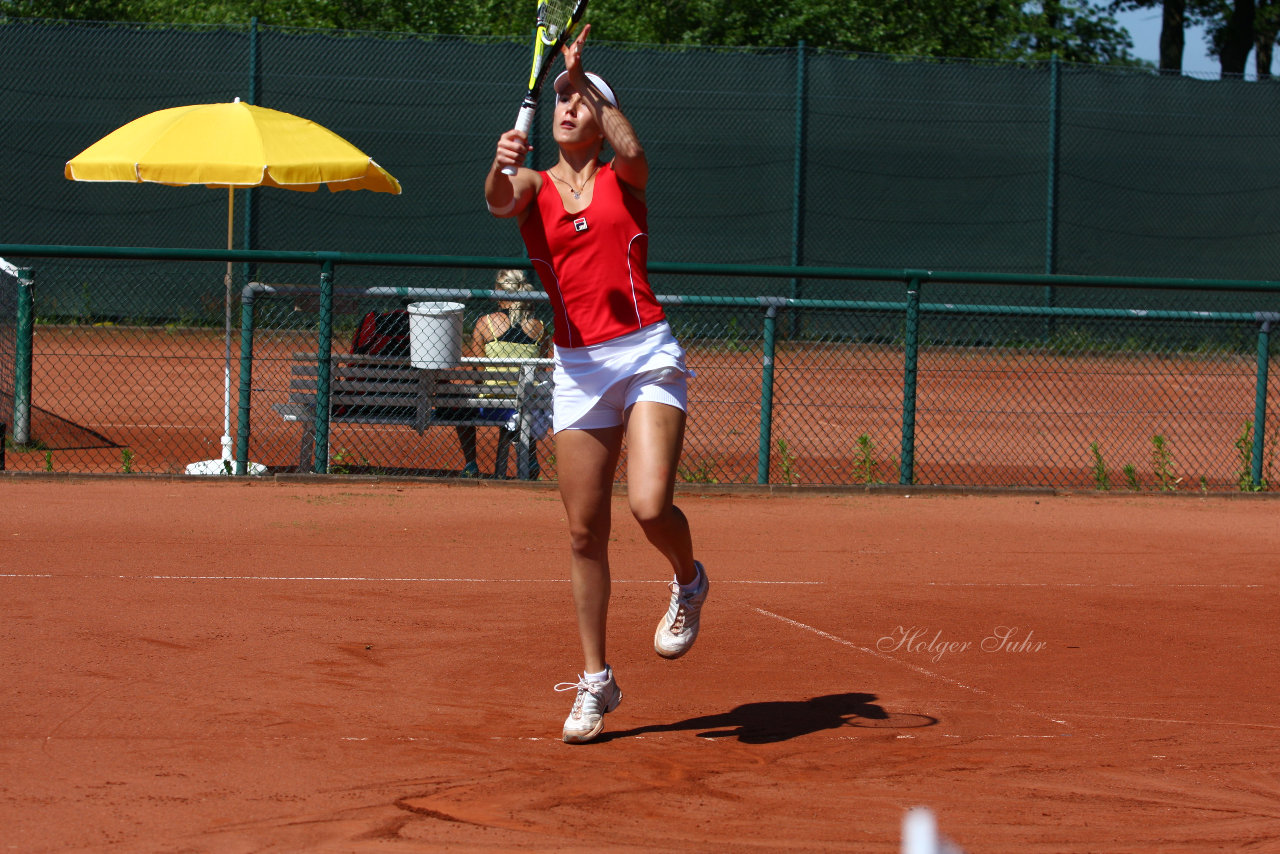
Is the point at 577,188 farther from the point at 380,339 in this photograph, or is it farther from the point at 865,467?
the point at 865,467

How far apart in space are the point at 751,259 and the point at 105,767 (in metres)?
15.3

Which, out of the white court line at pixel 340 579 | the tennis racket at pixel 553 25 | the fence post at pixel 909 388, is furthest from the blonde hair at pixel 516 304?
the tennis racket at pixel 553 25

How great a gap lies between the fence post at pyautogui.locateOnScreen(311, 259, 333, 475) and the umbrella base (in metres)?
0.47

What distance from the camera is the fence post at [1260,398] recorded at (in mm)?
10203

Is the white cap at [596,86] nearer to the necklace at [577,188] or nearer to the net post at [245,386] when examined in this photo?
the necklace at [577,188]

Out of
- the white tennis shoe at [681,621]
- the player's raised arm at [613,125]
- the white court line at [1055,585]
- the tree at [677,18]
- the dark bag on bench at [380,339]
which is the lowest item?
the white court line at [1055,585]

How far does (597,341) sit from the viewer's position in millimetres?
4312

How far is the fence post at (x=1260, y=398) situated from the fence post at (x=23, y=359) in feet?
29.2

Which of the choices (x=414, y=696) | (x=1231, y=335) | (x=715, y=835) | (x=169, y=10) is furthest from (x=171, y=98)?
(x=715, y=835)

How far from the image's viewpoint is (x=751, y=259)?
18.6 m

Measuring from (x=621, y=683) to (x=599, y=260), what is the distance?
5.61ft

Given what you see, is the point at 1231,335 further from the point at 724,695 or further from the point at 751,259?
the point at 724,695

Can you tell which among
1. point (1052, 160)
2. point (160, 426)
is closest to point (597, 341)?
point (160, 426)

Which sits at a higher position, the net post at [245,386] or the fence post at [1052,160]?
the fence post at [1052,160]
